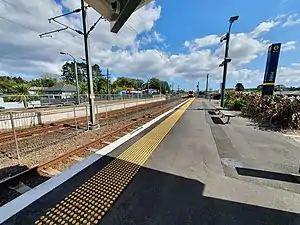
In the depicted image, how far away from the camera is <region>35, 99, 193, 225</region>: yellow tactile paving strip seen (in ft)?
8.64

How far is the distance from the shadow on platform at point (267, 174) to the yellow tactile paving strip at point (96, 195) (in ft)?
8.49

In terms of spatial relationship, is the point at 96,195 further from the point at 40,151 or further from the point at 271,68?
the point at 271,68

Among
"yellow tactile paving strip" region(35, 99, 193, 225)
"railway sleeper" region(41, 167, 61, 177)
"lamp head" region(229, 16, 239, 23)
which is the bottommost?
"railway sleeper" region(41, 167, 61, 177)

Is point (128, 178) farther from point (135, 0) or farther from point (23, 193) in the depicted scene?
point (135, 0)

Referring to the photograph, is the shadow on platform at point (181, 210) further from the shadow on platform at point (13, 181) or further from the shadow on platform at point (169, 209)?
the shadow on platform at point (13, 181)

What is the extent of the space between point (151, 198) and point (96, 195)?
105cm

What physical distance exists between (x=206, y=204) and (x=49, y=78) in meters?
91.4

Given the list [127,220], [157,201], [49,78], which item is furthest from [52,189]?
[49,78]

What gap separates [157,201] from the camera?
301cm

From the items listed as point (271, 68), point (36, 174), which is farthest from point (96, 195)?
point (271, 68)

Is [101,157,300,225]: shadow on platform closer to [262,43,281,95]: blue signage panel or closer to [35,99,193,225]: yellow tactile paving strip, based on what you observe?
[35,99,193,225]: yellow tactile paving strip

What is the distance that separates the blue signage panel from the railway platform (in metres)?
12.5

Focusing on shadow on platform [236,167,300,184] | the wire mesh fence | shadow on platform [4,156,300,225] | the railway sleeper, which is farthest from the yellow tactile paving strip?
the wire mesh fence

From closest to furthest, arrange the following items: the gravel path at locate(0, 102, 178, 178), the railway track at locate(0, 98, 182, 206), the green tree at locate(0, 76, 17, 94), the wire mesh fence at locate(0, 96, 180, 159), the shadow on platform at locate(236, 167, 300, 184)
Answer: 1. the railway track at locate(0, 98, 182, 206)
2. the shadow on platform at locate(236, 167, 300, 184)
3. the gravel path at locate(0, 102, 178, 178)
4. the wire mesh fence at locate(0, 96, 180, 159)
5. the green tree at locate(0, 76, 17, 94)
